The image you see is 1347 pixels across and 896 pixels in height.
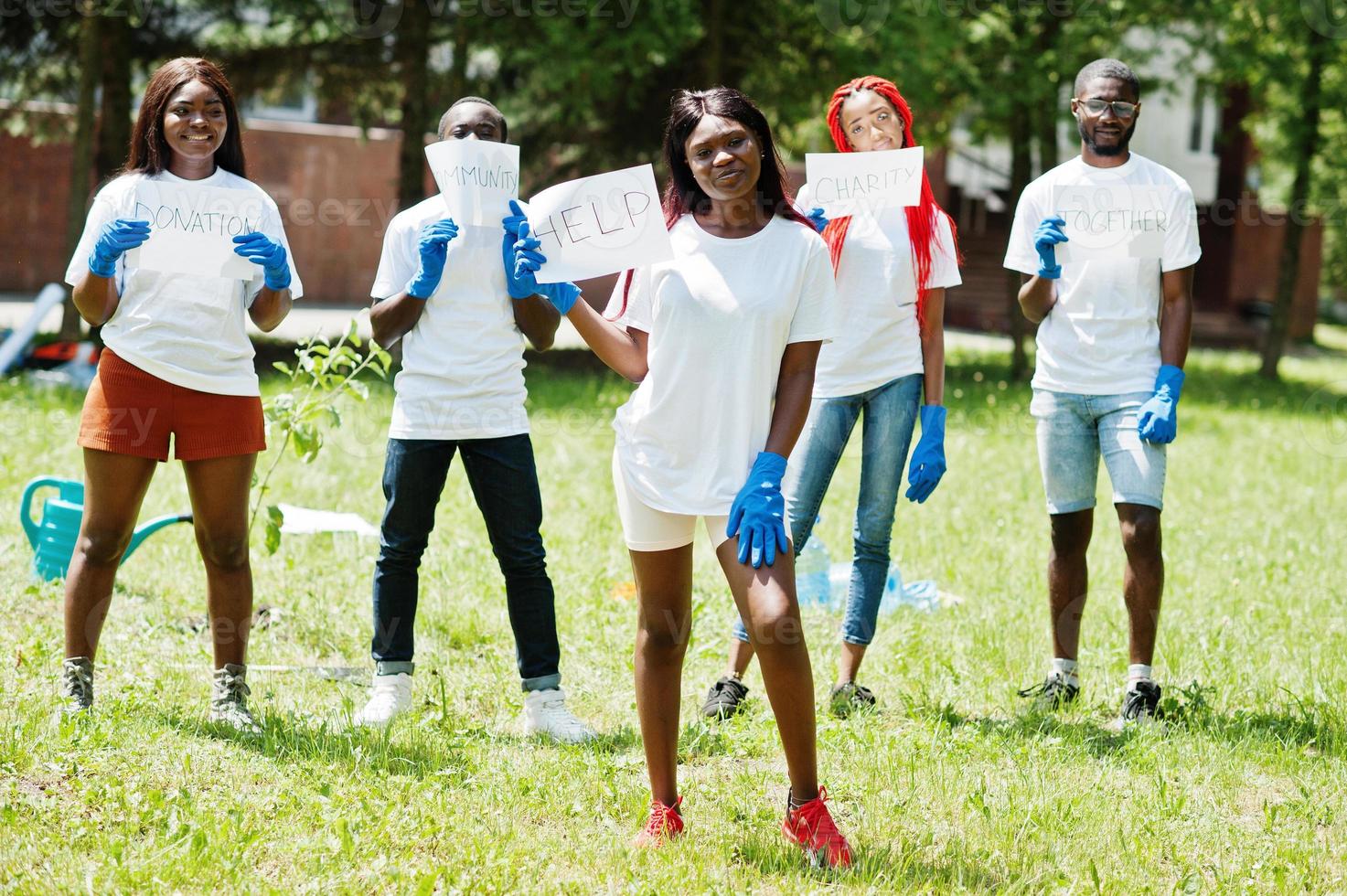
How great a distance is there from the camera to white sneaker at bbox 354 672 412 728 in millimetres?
4316

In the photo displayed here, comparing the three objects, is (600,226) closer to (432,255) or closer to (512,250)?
(512,250)

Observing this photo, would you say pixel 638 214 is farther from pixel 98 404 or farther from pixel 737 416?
pixel 98 404

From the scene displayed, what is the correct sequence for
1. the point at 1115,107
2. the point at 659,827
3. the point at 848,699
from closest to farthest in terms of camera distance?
1. the point at 659,827
2. the point at 1115,107
3. the point at 848,699

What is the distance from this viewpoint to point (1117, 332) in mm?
4574

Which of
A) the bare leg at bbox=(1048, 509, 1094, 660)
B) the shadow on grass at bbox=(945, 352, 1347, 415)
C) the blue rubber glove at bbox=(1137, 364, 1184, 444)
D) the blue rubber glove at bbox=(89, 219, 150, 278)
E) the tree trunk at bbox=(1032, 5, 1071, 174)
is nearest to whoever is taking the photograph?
the blue rubber glove at bbox=(89, 219, 150, 278)

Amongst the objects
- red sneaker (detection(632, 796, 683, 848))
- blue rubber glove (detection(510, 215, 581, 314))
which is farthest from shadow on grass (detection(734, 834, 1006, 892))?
blue rubber glove (detection(510, 215, 581, 314))

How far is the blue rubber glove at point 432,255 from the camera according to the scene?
4.01 metres

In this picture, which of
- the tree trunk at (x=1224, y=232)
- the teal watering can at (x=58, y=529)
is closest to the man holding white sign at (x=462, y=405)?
the teal watering can at (x=58, y=529)

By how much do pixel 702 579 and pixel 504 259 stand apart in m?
2.55

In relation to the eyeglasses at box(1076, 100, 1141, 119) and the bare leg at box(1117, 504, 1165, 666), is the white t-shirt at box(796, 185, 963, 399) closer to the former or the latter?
the eyeglasses at box(1076, 100, 1141, 119)

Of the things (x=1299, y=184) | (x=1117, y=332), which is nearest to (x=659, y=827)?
(x=1117, y=332)

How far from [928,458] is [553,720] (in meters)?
1.52

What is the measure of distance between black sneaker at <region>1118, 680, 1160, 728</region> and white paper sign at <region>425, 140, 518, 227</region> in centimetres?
264

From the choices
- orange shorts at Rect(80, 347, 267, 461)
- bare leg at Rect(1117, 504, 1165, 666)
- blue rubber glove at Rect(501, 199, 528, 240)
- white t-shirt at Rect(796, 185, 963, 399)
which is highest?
blue rubber glove at Rect(501, 199, 528, 240)
